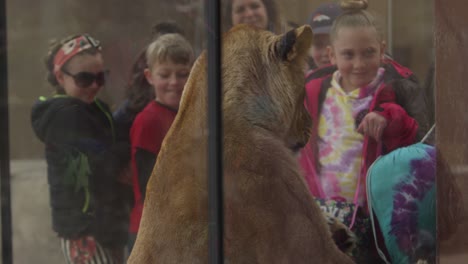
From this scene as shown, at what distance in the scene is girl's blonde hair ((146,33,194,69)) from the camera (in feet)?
16.4

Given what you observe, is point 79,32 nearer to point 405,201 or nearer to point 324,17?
point 324,17

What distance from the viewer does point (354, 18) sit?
4.73 meters

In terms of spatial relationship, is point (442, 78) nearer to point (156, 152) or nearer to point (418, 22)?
point (418, 22)

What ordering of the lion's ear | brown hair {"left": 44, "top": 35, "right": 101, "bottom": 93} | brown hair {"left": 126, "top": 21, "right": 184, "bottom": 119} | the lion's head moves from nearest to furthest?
1. the lion's ear
2. the lion's head
3. brown hair {"left": 126, "top": 21, "right": 184, "bottom": 119}
4. brown hair {"left": 44, "top": 35, "right": 101, "bottom": 93}

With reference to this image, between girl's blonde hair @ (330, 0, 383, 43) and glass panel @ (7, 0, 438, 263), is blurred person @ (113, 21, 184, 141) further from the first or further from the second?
girl's blonde hair @ (330, 0, 383, 43)

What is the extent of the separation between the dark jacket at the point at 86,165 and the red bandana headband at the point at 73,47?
21 centimetres

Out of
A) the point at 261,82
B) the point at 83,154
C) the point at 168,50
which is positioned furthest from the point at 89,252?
the point at 261,82

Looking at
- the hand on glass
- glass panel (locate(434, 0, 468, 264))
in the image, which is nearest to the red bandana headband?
the hand on glass

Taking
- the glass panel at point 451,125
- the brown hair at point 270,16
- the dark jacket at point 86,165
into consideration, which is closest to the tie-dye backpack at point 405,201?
the glass panel at point 451,125

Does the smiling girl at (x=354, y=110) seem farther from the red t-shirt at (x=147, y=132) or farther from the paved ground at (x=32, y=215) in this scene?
the paved ground at (x=32, y=215)

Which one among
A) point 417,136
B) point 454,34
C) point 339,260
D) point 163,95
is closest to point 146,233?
point 163,95

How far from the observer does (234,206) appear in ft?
16.3

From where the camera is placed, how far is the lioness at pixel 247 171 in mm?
4883

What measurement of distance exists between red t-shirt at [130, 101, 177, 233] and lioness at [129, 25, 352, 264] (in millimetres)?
45
